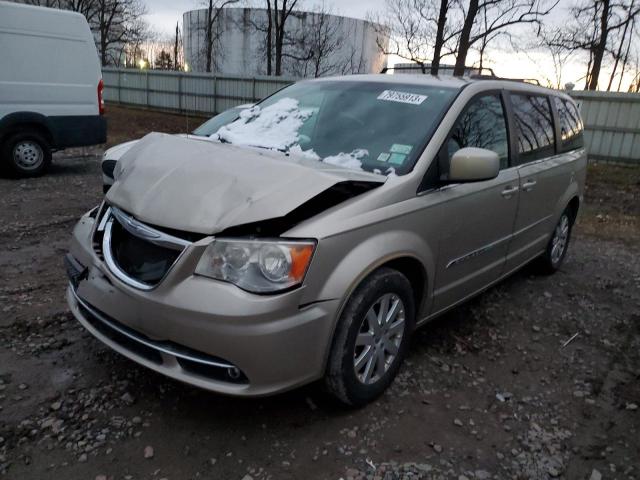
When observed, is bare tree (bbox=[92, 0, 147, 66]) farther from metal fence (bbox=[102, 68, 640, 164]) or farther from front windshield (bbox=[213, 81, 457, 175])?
front windshield (bbox=[213, 81, 457, 175])

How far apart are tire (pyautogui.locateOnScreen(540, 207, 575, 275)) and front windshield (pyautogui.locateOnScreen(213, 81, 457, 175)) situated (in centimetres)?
230

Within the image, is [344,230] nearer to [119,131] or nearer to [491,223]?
[491,223]

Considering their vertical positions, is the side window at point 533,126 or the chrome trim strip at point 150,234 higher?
the side window at point 533,126

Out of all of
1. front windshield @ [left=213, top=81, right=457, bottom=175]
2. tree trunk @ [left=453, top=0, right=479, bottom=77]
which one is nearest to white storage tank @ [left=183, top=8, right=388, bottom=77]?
tree trunk @ [left=453, top=0, right=479, bottom=77]

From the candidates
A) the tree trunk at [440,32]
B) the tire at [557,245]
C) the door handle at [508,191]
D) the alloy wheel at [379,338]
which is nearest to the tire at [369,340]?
the alloy wheel at [379,338]

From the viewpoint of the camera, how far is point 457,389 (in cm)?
296

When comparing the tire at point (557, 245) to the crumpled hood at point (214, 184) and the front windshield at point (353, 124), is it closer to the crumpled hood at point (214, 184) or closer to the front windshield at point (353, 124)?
the front windshield at point (353, 124)

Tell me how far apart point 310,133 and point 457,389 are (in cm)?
174

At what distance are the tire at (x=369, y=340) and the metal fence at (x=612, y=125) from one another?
40.4ft

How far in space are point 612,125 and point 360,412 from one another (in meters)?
12.8

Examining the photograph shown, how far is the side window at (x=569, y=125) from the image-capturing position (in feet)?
15.0

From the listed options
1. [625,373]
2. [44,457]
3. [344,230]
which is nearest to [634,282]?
[625,373]

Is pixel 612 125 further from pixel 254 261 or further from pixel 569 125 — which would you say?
pixel 254 261

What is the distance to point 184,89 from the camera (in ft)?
65.5
